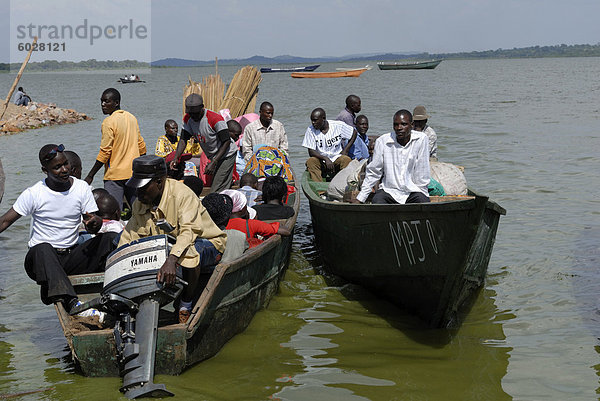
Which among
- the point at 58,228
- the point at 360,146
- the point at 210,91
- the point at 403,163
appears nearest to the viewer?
the point at 58,228

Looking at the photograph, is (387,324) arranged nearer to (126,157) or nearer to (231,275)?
(231,275)

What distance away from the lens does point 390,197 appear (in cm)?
596

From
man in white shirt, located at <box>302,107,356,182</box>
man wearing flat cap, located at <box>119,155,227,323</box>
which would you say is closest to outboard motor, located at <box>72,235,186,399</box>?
man wearing flat cap, located at <box>119,155,227,323</box>

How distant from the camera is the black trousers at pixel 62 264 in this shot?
484 cm

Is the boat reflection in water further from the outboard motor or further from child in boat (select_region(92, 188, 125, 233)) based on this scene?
child in boat (select_region(92, 188, 125, 233))

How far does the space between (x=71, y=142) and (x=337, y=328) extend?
1751cm

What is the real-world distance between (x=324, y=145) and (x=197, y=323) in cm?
510

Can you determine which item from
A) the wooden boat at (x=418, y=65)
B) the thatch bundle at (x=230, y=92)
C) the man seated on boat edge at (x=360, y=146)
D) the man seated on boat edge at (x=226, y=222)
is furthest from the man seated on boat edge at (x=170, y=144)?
the wooden boat at (x=418, y=65)

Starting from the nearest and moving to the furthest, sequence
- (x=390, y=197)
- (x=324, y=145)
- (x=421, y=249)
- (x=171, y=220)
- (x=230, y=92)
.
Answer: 1. (x=171, y=220)
2. (x=421, y=249)
3. (x=390, y=197)
4. (x=324, y=145)
5. (x=230, y=92)

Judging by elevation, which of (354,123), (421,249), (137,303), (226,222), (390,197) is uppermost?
(354,123)

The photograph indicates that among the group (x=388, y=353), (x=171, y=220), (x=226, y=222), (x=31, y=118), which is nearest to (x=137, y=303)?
(x=171, y=220)

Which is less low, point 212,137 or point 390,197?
point 212,137

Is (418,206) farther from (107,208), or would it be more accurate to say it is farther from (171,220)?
(107,208)

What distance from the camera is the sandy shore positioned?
23984 mm
